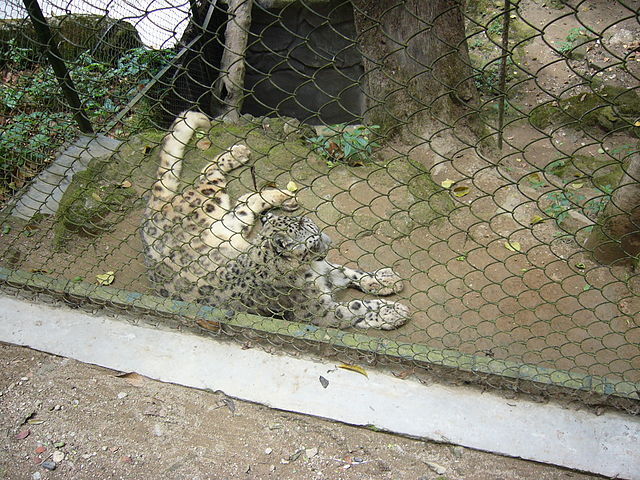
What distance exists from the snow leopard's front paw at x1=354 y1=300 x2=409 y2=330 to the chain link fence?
14mm

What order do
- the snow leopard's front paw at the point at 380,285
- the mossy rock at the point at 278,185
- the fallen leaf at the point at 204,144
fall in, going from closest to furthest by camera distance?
1. the snow leopard's front paw at the point at 380,285
2. the mossy rock at the point at 278,185
3. the fallen leaf at the point at 204,144

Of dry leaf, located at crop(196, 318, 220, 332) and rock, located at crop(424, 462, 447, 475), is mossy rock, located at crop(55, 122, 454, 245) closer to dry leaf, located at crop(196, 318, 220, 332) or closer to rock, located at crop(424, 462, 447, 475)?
dry leaf, located at crop(196, 318, 220, 332)

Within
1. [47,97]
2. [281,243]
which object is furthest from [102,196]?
[281,243]

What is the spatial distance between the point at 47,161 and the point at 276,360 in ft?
9.67

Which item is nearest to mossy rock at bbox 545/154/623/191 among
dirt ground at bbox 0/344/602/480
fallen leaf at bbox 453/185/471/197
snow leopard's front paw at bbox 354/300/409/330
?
fallen leaf at bbox 453/185/471/197

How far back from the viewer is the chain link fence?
271 centimetres

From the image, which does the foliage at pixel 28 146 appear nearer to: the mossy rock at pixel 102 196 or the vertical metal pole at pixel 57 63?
the vertical metal pole at pixel 57 63

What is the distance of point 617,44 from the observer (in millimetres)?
6348

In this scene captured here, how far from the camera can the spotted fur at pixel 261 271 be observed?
3244 mm

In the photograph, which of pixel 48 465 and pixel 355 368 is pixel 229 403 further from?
pixel 48 465

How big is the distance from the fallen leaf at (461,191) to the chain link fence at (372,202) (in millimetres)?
23

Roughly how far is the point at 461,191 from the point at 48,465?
3195 mm

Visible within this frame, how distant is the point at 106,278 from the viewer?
380cm

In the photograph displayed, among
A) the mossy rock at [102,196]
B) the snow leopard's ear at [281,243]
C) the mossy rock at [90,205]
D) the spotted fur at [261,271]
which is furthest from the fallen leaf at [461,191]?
the mossy rock at [90,205]
